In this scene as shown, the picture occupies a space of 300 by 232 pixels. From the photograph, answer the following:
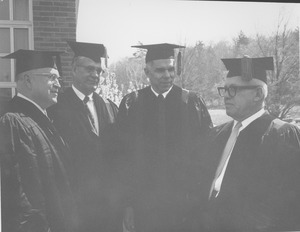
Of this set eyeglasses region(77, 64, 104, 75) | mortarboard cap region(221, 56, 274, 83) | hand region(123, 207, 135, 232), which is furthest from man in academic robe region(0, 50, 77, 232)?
mortarboard cap region(221, 56, 274, 83)

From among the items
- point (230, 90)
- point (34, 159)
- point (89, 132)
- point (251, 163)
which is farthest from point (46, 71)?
point (251, 163)

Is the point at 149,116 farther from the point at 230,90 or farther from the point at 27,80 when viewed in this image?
the point at 27,80

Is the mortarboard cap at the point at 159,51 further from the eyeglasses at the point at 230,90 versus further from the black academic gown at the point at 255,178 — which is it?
the black academic gown at the point at 255,178

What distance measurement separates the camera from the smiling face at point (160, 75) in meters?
6.62

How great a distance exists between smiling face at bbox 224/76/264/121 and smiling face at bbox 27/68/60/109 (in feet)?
6.32

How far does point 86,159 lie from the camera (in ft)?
20.9

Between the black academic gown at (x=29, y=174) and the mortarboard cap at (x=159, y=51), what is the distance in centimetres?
138

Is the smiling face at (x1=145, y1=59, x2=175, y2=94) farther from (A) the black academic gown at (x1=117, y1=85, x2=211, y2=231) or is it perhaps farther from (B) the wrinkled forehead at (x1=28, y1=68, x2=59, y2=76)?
(B) the wrinkled forehead at (x1=28, y1=68, x2=59, y2=76)

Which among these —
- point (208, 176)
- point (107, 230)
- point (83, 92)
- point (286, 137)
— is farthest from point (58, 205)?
point (286, 137)

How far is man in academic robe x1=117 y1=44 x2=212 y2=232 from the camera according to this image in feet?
21.4

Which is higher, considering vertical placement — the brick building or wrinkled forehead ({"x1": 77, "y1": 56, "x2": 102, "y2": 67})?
the brick building

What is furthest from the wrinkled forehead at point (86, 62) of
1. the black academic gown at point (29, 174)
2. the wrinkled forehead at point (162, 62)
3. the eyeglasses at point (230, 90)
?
the eyeglasses at point (230, 90)

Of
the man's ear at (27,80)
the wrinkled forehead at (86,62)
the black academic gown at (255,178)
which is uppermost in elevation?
the wrinkled forehead at (86,62)

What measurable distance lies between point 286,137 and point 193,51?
57.5 inches
